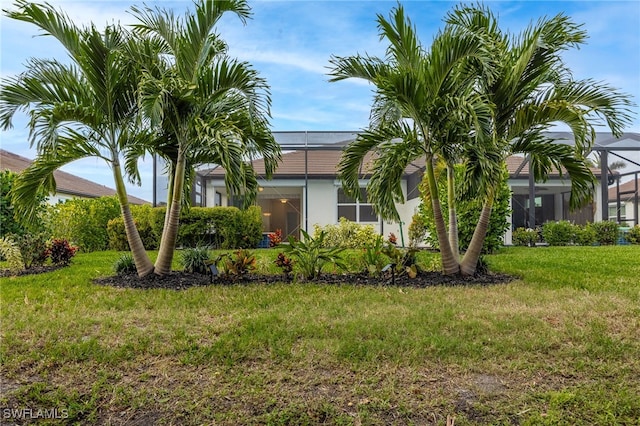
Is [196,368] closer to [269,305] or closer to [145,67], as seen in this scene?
[269,305]

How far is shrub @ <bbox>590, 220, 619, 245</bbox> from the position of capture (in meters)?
13.3

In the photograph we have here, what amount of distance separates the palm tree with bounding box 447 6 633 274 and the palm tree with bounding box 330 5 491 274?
1.05 feet

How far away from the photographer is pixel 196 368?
300 centimetres

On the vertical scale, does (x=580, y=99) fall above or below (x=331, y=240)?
above

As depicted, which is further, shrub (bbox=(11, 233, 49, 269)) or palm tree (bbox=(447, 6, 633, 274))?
shrub (bbox=(11, 233, 49, 269))

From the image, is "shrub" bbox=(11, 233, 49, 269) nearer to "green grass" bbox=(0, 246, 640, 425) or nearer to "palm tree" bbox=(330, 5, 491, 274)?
"green grass" bbox=(0, 246, 640, 425)

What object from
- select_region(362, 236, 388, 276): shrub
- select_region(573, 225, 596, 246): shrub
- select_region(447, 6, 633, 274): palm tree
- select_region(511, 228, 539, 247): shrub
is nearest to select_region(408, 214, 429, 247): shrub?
select_region(511, 228, 539, 247): shrub

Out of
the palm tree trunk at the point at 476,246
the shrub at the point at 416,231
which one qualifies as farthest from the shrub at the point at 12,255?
the shrub at the point at 416,231

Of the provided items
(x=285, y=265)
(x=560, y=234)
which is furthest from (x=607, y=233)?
(x=285, y=265)

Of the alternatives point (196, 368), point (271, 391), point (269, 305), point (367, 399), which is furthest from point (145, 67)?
point (367, 399)

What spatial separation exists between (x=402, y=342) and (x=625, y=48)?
768 centimetres

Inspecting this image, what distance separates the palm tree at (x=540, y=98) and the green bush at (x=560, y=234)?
25.1 feet

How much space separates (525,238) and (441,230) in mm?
8739

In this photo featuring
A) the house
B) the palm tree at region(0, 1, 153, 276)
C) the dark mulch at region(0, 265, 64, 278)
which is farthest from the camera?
the house
